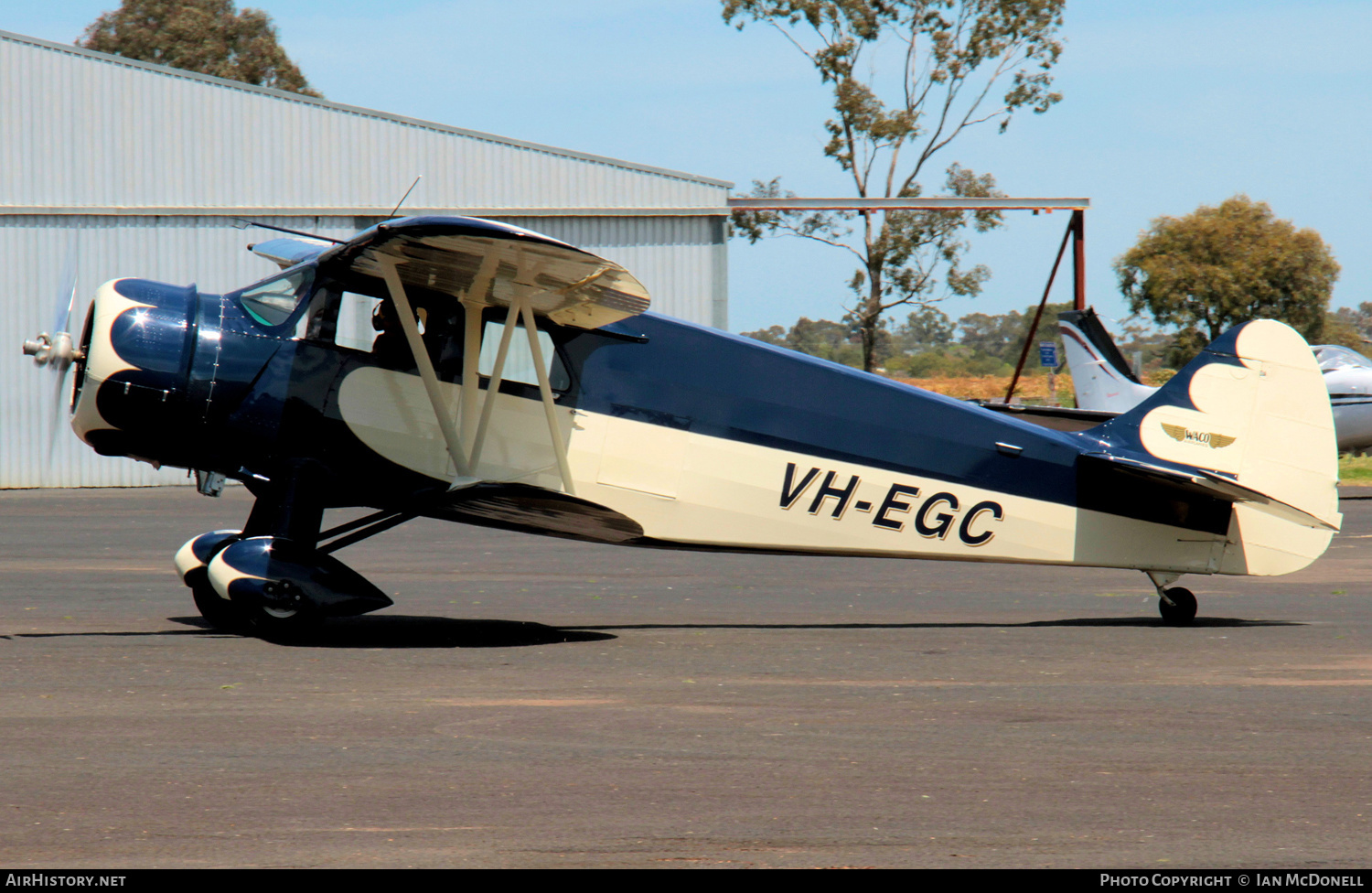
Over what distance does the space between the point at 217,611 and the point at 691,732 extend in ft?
15.0

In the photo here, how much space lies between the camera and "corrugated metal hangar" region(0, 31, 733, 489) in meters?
27.7

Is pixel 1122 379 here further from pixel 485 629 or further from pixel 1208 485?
pixel 485 629

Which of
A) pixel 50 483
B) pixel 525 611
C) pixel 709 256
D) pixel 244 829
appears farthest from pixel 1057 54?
pixel 244 829

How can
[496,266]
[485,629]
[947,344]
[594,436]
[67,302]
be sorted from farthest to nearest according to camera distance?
[947,344]
[485,629]
[594,436]
[67,302]
[496,266]

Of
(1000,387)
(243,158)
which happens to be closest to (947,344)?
(1000,387)

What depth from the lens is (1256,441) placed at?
32.9 feet

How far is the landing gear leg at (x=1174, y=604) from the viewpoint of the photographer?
10305 millimetres

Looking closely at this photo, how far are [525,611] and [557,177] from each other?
19.5 m

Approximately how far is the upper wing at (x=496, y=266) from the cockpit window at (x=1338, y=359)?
17.9 metres

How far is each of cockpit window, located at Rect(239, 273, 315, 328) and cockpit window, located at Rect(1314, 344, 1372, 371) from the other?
19.2m

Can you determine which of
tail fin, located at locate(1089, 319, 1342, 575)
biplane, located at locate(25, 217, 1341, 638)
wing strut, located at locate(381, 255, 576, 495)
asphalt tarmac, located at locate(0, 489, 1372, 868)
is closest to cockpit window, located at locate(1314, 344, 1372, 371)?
asphalt tarmac, located at locate(0, 489, 1372, 868)
